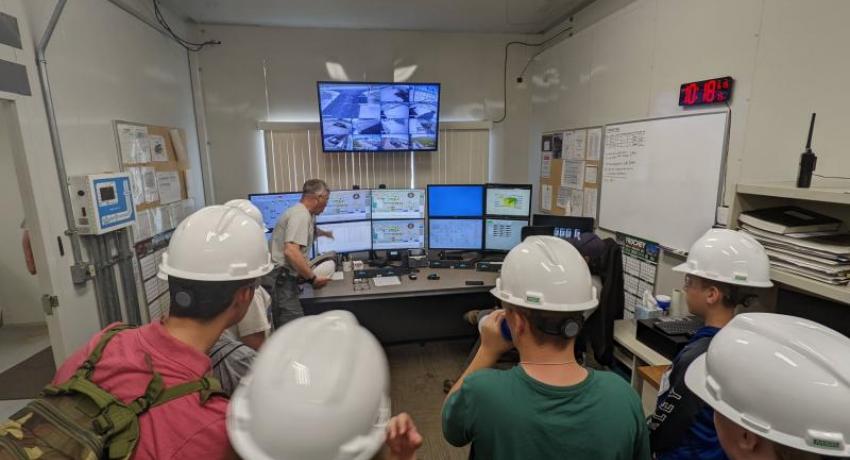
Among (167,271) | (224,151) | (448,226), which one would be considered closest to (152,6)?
(224,151)

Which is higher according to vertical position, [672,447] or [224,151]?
[224,151]

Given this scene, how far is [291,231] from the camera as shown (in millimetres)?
2760

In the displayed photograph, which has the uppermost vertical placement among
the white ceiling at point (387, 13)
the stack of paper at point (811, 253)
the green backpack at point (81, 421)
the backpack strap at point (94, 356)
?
the white ceiling at point (387, 13)

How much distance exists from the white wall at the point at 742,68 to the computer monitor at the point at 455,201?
119cm

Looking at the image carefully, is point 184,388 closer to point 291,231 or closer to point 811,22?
point 291,231

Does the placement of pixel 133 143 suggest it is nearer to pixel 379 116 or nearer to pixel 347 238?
pixel 347 238

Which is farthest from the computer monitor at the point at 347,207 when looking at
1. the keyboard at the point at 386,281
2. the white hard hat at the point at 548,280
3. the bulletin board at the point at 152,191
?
the white hard hat at the point at 548,280

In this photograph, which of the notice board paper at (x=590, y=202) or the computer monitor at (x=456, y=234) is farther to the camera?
the computer monitor at (x=456, y=234)

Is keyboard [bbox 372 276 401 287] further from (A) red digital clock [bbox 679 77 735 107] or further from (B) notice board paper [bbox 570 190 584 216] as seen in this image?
(A) red digital clock [bbox 679 77 735 107]

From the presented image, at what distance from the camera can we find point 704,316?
143 centimetres

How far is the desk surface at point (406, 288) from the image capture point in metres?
2.77

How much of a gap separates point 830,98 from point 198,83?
473cm

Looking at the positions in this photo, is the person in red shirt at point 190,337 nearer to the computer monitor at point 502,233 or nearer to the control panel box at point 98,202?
the control panel box at point 98,202

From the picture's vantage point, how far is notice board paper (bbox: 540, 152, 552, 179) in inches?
160
